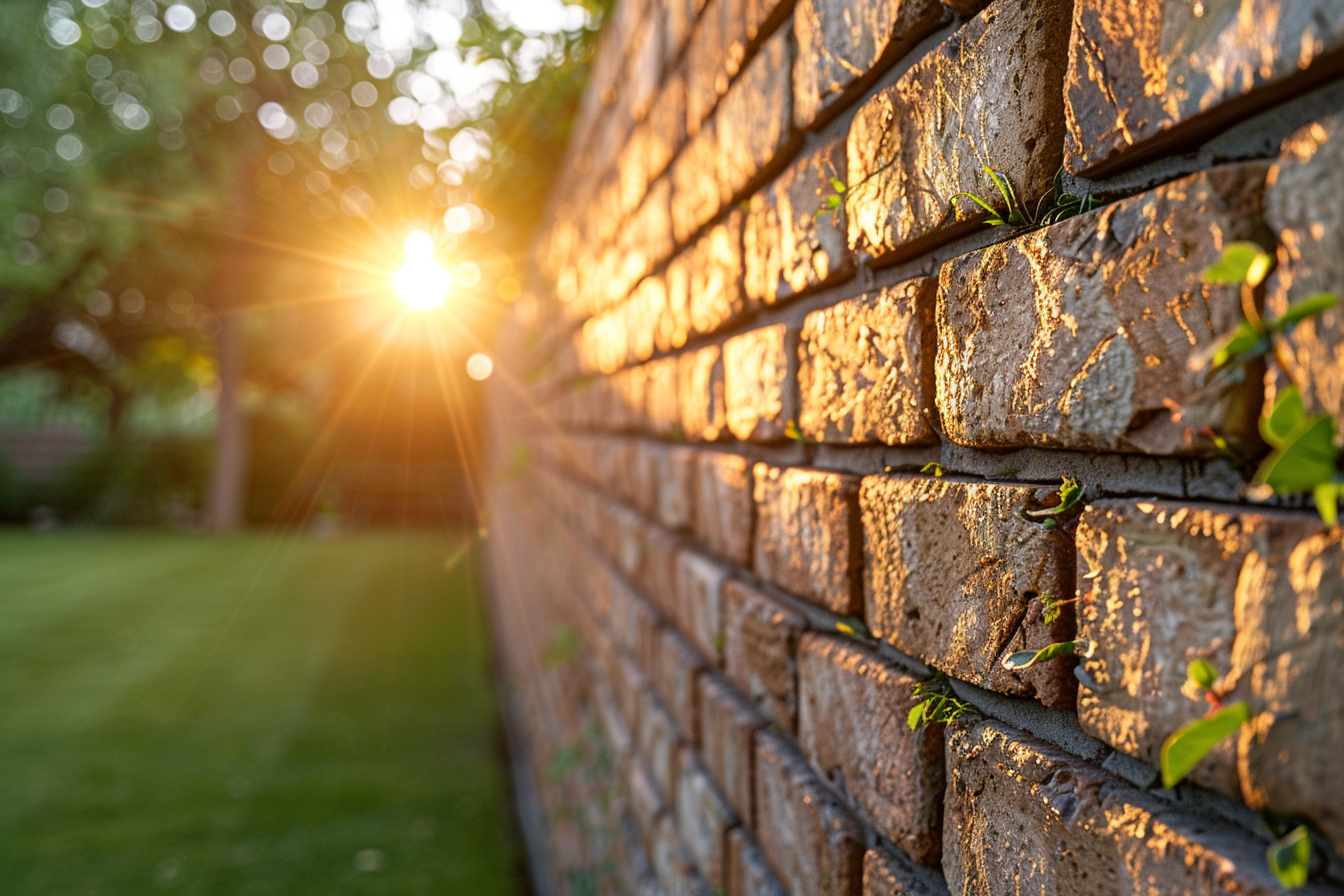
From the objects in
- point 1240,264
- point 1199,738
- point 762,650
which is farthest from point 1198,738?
point 762,650

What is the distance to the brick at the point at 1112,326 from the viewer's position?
19.4 inches

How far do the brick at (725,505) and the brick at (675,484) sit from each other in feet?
0.17

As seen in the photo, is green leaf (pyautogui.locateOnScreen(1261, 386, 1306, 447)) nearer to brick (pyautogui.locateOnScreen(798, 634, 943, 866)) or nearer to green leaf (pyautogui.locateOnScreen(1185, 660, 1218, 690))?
green leaf (pyautogui.locateOnScreen(1185, 660, 1218, 690))

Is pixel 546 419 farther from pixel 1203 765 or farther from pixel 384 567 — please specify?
pixel 384 567

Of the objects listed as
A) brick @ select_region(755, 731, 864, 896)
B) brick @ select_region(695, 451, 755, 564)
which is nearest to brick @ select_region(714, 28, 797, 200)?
brick @ select_region(695, 451, 755, 564)

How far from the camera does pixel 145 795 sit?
4.86 meters

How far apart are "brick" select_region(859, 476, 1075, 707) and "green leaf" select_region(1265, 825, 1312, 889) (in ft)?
0.60

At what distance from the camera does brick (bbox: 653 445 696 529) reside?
5.18 ft

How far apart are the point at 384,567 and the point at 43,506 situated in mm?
10197

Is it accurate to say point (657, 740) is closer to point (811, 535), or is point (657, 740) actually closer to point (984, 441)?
point (811, 535)

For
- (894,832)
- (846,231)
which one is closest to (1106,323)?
(846,231)

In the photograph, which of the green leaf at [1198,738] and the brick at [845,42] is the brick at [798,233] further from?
the green leaf at [1198,738]

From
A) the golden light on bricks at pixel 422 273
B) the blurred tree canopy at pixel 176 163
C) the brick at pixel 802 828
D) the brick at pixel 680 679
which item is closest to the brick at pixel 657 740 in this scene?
the brick at pixel 680 679

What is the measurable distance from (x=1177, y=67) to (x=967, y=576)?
40 cm
